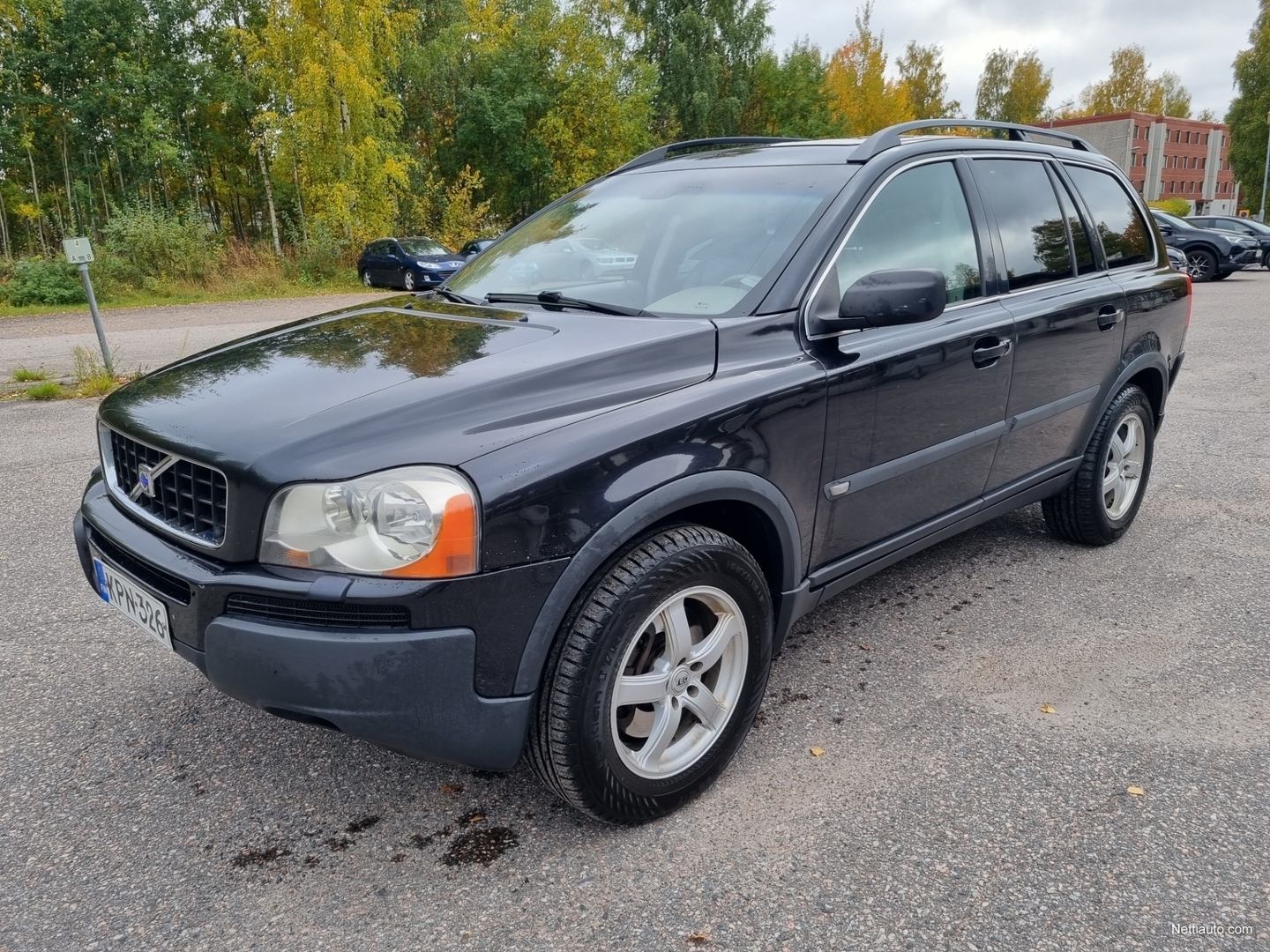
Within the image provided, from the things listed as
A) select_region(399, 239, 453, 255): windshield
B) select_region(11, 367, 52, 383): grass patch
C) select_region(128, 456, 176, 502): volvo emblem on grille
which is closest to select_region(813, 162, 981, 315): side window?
select_region(128, 456, 176, 502): volvo emblem on grille

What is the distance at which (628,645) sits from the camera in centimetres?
217

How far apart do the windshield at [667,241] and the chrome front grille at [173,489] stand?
130cm

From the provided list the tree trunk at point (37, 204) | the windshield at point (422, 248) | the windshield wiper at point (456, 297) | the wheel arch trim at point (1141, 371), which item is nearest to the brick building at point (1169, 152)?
the windshield at point (422, 248)

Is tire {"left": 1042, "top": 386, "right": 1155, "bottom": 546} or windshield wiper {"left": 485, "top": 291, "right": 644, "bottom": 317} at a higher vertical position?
windshield wiper {"left": 485, "top": 291, "right": 644, "bottom": 317}

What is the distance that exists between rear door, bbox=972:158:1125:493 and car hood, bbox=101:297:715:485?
5.05ft

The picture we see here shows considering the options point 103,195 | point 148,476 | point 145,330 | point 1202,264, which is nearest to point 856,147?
point 148,476

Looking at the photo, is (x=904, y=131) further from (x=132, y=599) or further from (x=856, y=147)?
(x=132, y=599)

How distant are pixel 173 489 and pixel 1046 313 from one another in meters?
3.04

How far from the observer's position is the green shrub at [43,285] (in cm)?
1916

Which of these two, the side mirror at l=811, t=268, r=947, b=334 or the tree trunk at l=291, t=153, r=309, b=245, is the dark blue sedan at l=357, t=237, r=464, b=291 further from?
the side mirror at l=811, t=268, r=947, b=334

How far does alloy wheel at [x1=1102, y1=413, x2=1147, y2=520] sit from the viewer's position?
166 inches

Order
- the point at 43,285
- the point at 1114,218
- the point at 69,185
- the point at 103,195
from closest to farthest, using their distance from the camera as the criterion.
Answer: the point at 1114,218, the point at 43,285, the point at 69,185, the point at 103,195

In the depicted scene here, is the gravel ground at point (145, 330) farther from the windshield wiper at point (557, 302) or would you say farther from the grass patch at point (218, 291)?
the windshield wiper at point (557, 302)

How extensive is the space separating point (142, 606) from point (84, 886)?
658 mm
